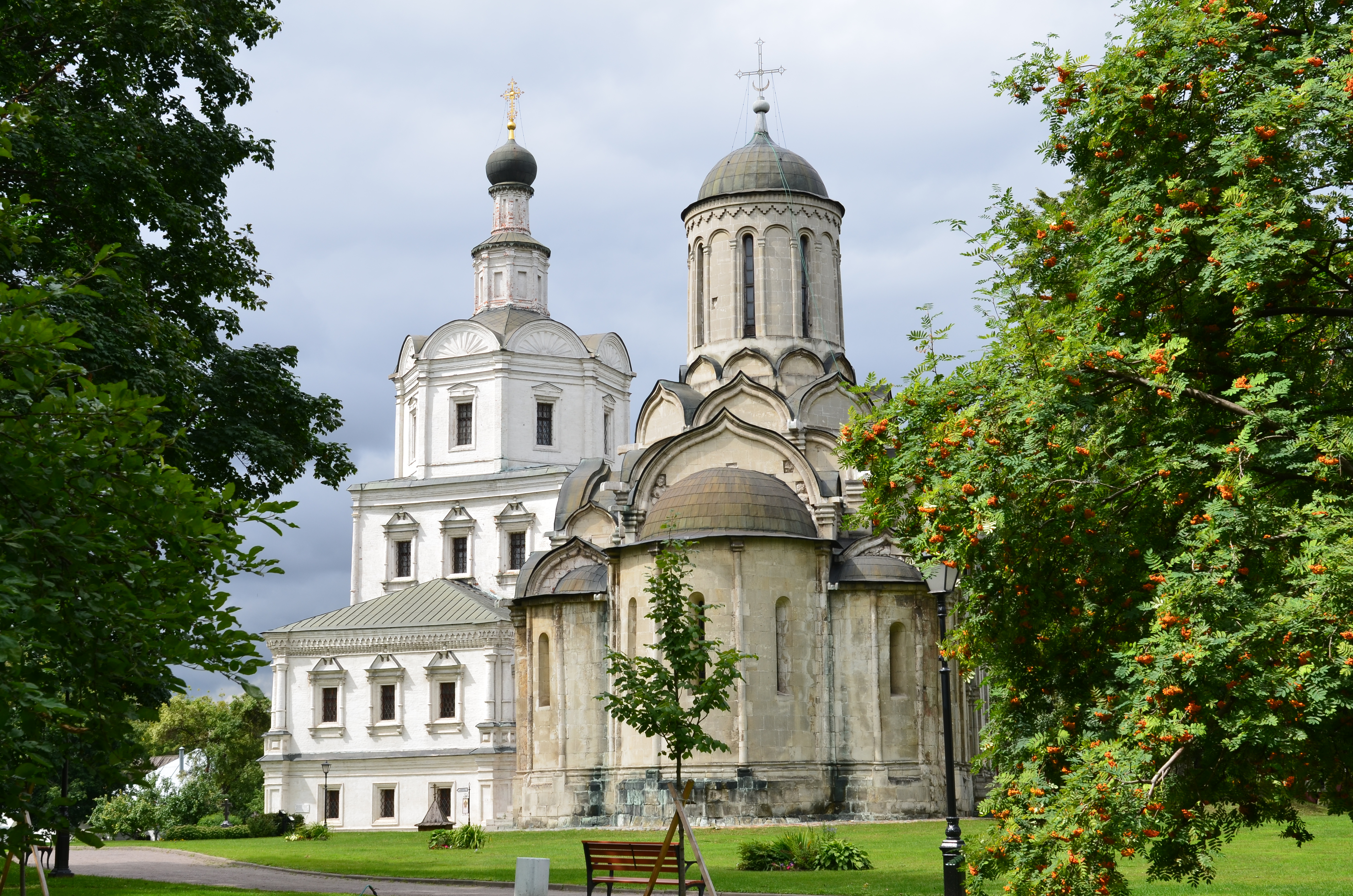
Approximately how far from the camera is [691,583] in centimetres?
3055

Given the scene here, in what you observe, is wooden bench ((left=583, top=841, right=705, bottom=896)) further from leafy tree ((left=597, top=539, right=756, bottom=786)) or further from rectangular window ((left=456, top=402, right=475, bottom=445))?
rectangular window ((left=456, top=402, right=475, bottom=445))

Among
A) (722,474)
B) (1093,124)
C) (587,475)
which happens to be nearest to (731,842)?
(722,474)

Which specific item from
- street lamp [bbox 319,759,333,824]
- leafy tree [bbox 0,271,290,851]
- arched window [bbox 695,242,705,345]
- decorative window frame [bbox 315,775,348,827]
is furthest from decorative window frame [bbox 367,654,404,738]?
leafy tree [bbox 0,271,290,851]

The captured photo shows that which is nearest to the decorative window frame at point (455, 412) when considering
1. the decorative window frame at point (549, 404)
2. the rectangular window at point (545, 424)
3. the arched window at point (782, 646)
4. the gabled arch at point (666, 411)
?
the decorative window frame at point (549, 404)

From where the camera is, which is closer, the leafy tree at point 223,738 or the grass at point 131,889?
the grass at point 131,889

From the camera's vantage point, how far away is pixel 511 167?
56.9 meters

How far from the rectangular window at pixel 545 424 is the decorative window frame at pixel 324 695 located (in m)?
11.8

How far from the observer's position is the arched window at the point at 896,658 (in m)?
32.0

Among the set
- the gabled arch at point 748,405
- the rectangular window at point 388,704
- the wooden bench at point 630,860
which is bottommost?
the wooden bench at point 630,860

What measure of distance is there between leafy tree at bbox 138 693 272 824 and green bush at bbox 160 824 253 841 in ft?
31.1

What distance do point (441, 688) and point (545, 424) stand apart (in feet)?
39.3

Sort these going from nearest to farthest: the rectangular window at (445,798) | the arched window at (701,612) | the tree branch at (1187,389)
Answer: the tree branch at (1187,389) → the arched window at (701,612) → the rectangular window at (445,798)

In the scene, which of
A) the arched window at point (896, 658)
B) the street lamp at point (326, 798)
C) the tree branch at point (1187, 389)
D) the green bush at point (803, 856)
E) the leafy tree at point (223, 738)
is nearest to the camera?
the tree branch at point (1187, 389)

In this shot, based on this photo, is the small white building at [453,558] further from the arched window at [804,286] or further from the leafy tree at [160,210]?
the leafy tree at [160,210]
